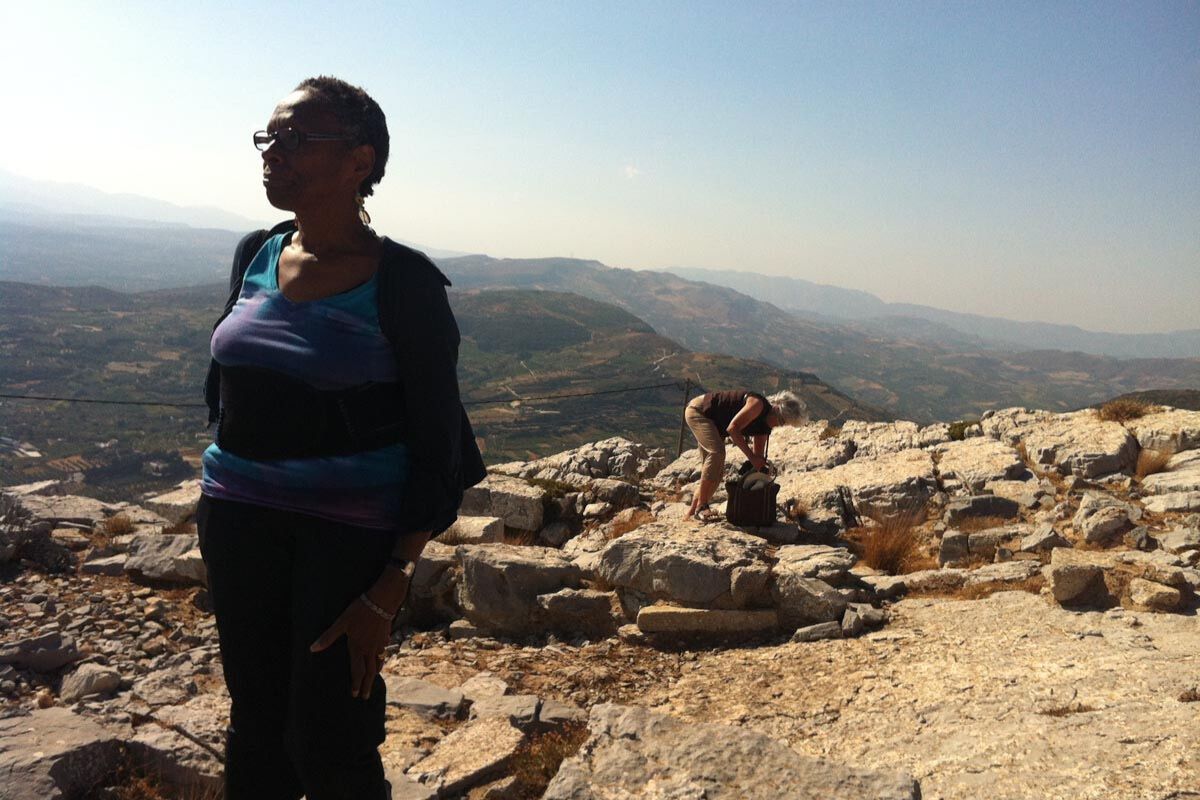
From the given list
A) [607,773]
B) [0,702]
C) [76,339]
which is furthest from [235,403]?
[76,339]

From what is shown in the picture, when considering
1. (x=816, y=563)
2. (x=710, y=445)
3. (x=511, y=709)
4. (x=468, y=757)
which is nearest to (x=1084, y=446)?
(x=710, y=445)

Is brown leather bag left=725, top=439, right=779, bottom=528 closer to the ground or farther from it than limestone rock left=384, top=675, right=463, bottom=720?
farther from it

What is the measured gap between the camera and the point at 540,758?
3.30 metres

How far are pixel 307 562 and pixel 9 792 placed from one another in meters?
1.95

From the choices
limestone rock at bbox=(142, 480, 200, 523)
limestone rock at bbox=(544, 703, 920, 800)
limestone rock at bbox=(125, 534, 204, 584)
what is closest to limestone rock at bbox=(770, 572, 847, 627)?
limestone rock at bbox=(544, 703, 920, 800)

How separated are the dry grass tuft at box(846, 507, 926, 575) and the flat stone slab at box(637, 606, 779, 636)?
196cm

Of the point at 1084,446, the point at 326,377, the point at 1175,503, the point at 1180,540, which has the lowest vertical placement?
the point at 1180,540

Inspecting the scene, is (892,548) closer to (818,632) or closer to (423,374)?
(818,632)

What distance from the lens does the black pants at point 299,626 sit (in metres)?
1.68

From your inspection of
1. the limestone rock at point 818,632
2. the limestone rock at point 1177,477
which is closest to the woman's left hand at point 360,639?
the limestone rock at point 818,632

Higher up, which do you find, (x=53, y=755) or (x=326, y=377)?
(x=326, y=377)

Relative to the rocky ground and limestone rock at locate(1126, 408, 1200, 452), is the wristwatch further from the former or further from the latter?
limestone rock at locate(1126, 408, 1200, 452)

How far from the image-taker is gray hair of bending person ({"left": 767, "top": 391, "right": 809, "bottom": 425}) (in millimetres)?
8265

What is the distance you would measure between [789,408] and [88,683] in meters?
6.86
